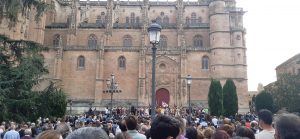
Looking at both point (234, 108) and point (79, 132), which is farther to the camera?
point (234, 108)

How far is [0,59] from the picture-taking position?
20.3 m

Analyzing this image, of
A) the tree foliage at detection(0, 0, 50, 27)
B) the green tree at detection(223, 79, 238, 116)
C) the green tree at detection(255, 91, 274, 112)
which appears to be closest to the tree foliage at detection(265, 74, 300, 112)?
the green tree at detection(255, 91, 274, 112)

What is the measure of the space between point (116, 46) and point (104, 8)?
36.9ft

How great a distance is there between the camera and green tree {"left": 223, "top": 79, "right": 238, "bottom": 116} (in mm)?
36688

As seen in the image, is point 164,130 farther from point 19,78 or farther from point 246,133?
point 19,78

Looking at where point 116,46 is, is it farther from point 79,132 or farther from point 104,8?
point 79,132

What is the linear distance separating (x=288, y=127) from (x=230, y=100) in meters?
34.7

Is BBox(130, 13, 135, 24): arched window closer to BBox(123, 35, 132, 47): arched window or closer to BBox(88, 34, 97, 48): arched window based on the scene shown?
BBox(123, 35, 132, 47): arched window

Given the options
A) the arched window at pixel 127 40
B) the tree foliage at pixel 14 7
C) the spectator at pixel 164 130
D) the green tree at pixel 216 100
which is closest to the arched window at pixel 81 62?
the arched window at pixel 127 40

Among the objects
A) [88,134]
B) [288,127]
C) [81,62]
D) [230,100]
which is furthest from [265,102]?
[88,134]

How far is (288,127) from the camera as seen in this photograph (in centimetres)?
356

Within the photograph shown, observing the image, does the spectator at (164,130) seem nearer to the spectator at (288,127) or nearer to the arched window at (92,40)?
the spectator at (288,127)

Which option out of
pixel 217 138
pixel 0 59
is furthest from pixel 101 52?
pixel 217 138

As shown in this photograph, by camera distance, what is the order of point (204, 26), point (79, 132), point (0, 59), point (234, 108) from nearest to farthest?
point (79, 132) → point (0, 59) → point (234, 108) → point (204, 26)
